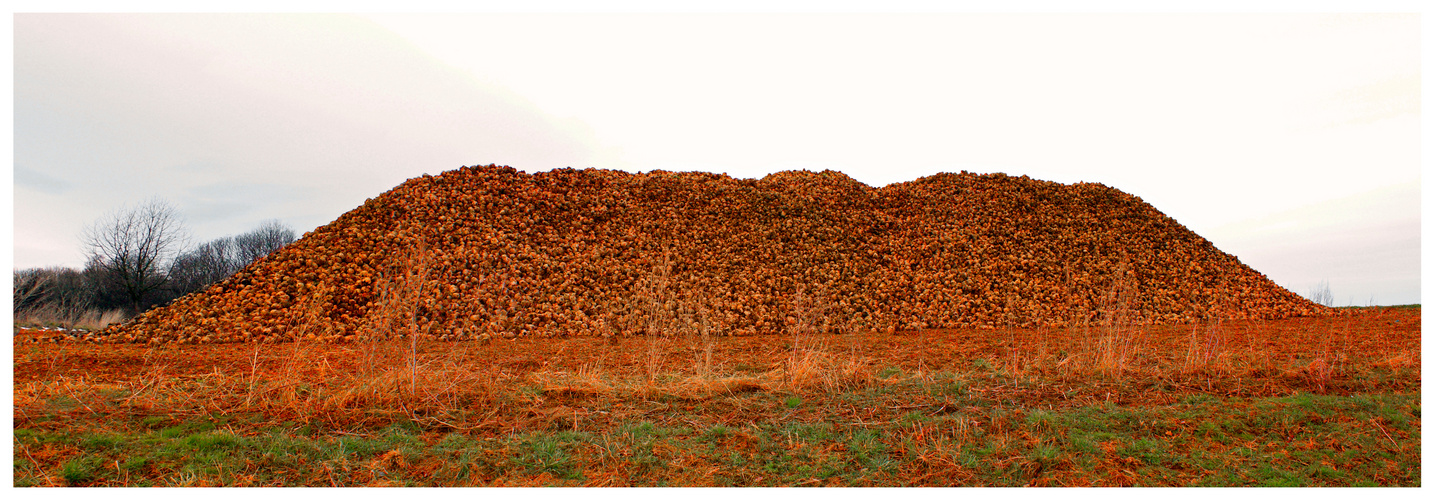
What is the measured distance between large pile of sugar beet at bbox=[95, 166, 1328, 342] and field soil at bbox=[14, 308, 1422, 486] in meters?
3.24

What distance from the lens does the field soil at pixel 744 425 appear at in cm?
352

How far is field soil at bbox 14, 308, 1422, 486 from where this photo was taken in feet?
11.5

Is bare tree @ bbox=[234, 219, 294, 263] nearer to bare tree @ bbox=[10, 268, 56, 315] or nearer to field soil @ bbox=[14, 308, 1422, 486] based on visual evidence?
bare tree @ bbox=[10, 268, 56, 315]

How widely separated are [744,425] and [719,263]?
8.63 meters

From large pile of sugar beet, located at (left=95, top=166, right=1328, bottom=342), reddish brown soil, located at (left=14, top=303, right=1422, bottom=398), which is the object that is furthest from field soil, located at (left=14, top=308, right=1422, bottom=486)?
large pile of sugar beet, located at (left=95, top=166, right=1328, bottom=342)

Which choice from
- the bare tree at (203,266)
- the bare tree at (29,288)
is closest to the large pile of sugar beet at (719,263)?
the bare tree at (29,288)

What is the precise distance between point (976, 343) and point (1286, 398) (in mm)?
4295

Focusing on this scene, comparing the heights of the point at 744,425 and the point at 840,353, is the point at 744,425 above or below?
below

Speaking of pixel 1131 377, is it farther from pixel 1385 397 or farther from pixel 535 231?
pixel 535 231

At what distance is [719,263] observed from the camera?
42.8 ft

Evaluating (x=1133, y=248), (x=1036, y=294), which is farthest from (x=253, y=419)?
(x=1133, y=248)

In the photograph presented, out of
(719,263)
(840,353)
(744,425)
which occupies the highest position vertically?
(719,263)

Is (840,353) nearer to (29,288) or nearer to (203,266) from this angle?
(29,288)

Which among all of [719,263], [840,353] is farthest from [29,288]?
[840,353]
